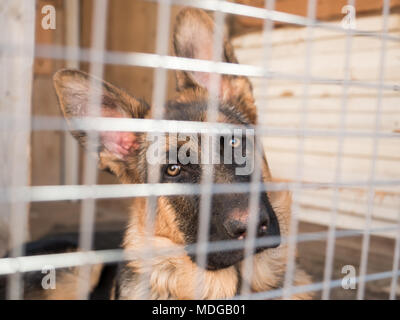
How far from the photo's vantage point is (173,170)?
170 centimetres

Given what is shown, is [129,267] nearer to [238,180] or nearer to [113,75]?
[238,180]

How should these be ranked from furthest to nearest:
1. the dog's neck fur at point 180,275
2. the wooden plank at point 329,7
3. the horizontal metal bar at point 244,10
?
1. the wooden plank at point 329,7
2. the dog's neck fur at point 180,275
3. the horizontal metal bar at point 244,10

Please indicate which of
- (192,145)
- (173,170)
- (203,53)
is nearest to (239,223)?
(192,145)

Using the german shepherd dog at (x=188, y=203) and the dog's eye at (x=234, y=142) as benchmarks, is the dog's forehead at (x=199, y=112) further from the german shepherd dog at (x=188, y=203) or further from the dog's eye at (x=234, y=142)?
the dog's eye at (x=234, y=142)

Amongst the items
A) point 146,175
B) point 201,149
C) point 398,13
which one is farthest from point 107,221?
point 398,13

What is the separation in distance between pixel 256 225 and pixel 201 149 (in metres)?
0.38

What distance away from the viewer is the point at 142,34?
194 inches

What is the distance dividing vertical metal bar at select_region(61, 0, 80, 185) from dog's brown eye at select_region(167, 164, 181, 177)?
12.5ft

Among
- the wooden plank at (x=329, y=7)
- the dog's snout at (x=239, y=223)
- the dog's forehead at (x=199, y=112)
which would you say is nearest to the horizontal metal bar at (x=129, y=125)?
the dog's snout at (x=239, y=223)

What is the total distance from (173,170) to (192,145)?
232mm

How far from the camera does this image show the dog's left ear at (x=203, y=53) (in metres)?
1.63

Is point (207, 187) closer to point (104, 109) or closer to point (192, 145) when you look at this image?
point (192, 145)

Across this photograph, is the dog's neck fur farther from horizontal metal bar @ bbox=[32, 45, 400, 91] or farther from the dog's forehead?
horizontal metal bar @ bbox=[32, 45, 400, 91]

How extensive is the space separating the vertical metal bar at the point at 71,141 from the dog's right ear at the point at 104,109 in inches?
141
